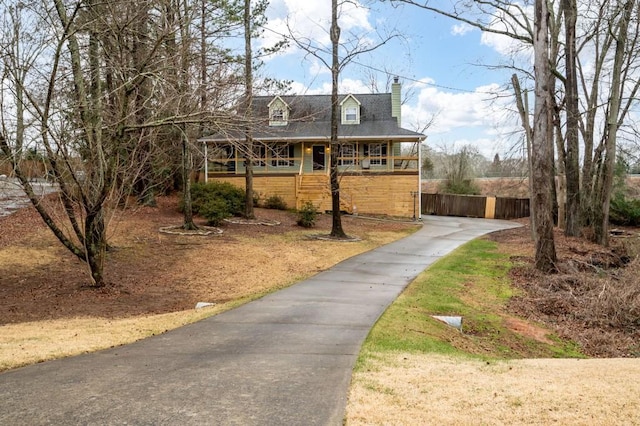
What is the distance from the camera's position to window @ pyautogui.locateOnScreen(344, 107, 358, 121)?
3046 centimetres

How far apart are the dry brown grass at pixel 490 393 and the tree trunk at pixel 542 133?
8.03 m

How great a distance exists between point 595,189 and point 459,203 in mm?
14753

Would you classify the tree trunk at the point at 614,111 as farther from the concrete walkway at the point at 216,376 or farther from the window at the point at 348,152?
the concrete walkway at the point at 216,376

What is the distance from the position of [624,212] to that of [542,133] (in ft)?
65.5

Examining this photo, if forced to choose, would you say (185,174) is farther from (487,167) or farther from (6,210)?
(487,167)

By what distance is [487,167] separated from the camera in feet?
194

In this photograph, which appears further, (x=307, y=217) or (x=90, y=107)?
(x=307, y=217)

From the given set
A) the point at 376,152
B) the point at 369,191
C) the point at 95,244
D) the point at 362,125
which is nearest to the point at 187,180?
the point at 95,244

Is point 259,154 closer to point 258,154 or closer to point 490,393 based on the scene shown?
point 258,154

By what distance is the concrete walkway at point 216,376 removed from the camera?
3840 millimetres

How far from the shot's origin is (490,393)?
431 centimetres

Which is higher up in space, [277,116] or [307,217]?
[277,116]

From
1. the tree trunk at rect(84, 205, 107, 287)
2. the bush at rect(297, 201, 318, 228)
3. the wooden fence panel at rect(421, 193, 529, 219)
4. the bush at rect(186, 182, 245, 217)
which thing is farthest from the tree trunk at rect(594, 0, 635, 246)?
the tree trunk at rect(84, 205, 107, 287)

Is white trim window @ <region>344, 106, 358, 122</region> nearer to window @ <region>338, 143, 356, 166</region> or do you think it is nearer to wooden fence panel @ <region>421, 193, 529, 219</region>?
window @ <region>338, 143, 356, 166</region>
